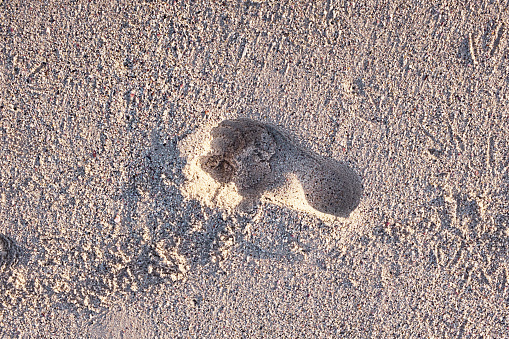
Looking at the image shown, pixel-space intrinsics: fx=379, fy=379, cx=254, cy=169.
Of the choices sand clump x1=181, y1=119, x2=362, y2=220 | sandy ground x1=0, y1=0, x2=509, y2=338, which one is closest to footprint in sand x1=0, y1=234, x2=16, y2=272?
sandy ground x1=0, y1=0, x2=509, y2=338

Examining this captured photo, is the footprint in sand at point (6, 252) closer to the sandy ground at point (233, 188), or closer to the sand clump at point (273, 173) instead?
the sandy ground at point (233, 188)

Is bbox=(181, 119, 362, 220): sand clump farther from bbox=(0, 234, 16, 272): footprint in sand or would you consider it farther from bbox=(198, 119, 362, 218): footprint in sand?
bbox=(0, 234, 16, 272): footprint in sand

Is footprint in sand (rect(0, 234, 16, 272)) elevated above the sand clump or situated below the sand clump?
below

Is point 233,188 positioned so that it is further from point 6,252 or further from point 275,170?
point 6,252

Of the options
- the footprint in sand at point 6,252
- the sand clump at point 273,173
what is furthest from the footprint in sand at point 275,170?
the footprint in sand at point 6,252

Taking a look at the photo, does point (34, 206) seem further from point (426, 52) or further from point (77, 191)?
point (426, 52)

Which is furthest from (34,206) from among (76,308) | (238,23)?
(238,23)
